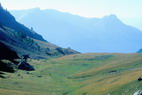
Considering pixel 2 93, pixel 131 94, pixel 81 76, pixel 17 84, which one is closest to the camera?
pixel 131 94

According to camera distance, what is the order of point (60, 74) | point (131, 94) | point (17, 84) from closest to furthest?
point (131, 94) < point (17, 84) < point (60, 74)

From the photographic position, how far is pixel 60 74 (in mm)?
168750

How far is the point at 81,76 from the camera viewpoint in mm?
153500

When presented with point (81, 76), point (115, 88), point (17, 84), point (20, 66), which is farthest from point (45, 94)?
point (20, 66)

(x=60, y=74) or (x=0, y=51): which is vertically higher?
(x=0, y=51)

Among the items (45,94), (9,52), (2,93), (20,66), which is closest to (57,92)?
(45,94)

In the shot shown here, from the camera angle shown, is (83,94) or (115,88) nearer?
(115,88)

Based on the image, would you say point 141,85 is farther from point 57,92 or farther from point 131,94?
point 57,92

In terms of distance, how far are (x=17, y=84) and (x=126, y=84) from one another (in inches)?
1803

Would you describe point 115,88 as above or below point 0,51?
below

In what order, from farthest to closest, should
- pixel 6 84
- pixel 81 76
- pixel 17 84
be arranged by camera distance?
pixel 81 76, pixel 17 84, pixel 6 84

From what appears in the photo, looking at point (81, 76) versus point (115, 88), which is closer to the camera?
point (115, 88)

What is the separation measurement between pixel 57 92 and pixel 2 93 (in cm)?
2909

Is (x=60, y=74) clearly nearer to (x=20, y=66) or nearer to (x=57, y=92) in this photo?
(x=20, y=66)
